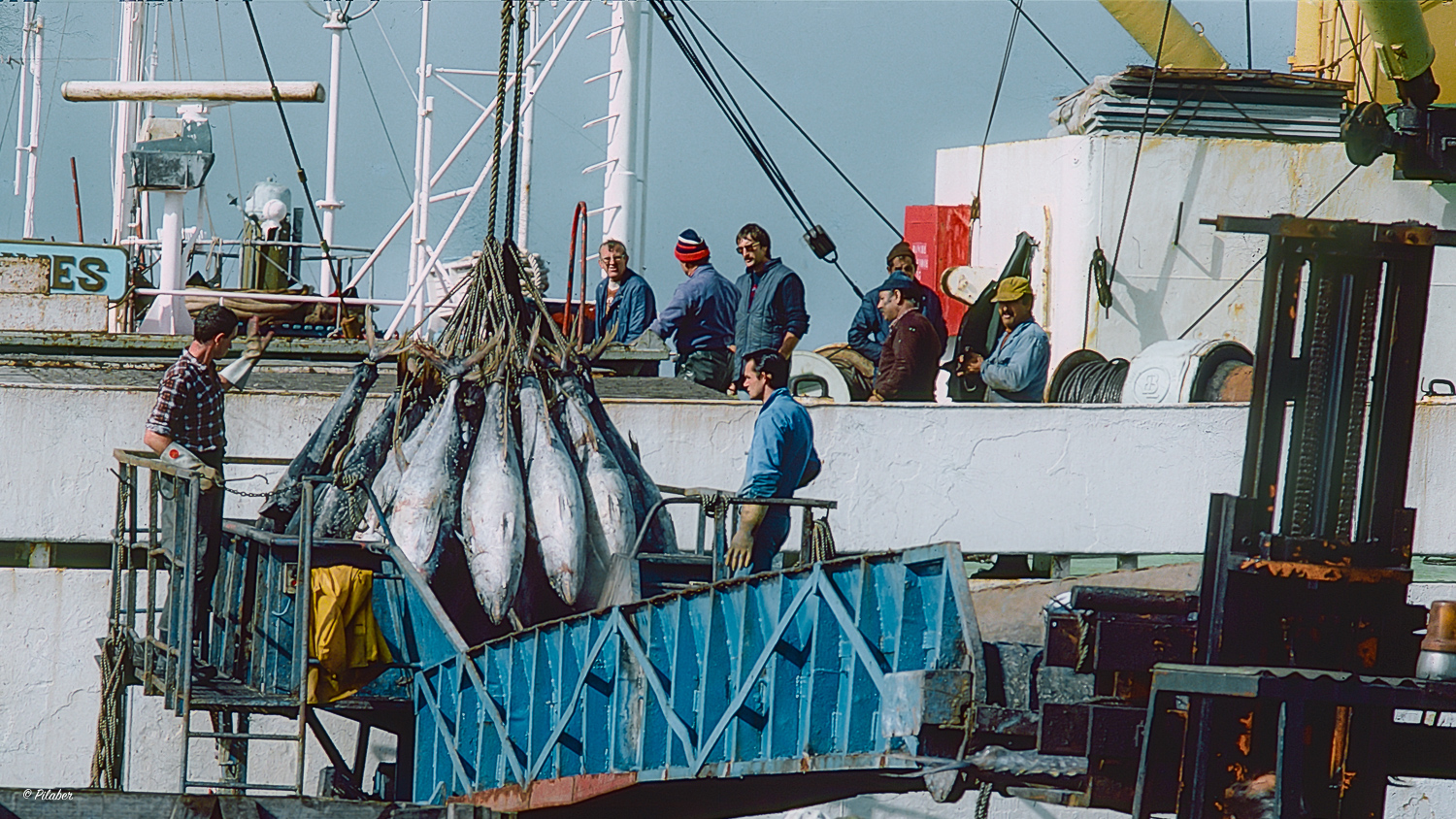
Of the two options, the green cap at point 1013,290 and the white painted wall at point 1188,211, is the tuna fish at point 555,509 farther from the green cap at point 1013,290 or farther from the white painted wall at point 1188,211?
the white painted wall at point 1188,211

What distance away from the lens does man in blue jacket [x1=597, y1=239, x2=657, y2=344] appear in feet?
42.9

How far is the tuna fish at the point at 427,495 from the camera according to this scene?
979cm

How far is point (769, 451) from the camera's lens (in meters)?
9.19

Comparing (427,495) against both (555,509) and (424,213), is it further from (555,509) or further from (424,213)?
(424,213)

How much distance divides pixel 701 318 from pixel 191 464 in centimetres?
446

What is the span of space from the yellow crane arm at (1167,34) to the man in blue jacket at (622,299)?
9277mm

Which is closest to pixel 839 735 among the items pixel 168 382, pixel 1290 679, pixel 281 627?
pixel 1290 679

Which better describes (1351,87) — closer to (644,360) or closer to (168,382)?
(644,360)

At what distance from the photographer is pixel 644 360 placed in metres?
13.6

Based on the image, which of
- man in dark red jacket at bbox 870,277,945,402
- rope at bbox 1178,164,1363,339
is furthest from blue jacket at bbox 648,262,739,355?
rope at bbox 1178,164,1363,339

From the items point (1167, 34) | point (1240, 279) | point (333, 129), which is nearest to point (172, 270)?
point (333, 129)

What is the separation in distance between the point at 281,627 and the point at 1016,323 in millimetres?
5402

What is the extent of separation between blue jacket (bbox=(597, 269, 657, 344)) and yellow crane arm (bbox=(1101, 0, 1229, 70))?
926 cm

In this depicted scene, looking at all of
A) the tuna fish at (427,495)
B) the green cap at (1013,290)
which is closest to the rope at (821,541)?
the tuna fish at (427,495)
